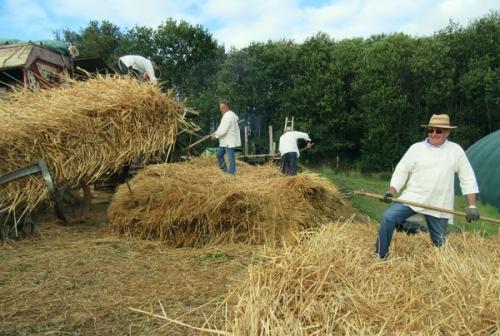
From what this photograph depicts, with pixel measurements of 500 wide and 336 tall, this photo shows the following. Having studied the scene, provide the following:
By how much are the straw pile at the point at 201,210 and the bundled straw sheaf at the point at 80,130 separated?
1087mm

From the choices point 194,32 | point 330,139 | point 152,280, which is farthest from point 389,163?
point 152,280

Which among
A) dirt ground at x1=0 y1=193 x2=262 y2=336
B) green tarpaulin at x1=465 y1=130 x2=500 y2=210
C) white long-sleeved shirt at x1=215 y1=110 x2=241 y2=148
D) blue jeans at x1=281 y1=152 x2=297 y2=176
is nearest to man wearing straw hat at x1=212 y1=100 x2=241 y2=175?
white long-sleeved shirt at x1=215 y1=110 x2=241 y2=148

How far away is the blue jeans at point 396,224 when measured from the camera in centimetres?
461

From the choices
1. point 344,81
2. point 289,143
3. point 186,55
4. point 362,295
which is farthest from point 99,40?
point 362,295

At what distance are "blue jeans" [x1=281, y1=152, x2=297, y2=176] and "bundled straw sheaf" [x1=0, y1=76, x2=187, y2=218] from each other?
596 centimetres

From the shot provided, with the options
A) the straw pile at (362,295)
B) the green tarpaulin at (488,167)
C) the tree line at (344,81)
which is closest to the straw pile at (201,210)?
the straw pile at (362,295)

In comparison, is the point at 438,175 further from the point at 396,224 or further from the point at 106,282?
the point at 106,282

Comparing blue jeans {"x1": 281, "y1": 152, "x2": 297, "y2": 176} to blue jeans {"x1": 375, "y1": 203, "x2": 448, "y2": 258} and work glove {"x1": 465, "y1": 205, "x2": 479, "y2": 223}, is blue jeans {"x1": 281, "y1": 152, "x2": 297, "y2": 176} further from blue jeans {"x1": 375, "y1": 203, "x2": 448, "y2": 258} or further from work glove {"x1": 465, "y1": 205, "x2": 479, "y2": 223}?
work glove {"x1": 465, "y1": 205, "x2": 479, "y2": 223}

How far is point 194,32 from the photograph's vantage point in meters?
28.0

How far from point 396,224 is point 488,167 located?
920 centimetres

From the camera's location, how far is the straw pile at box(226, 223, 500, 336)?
8.93 feet

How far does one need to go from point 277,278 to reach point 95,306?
1.77 m

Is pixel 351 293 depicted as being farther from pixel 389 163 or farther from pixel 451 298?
pixel 389 163

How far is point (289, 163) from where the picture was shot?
38.5 feet
